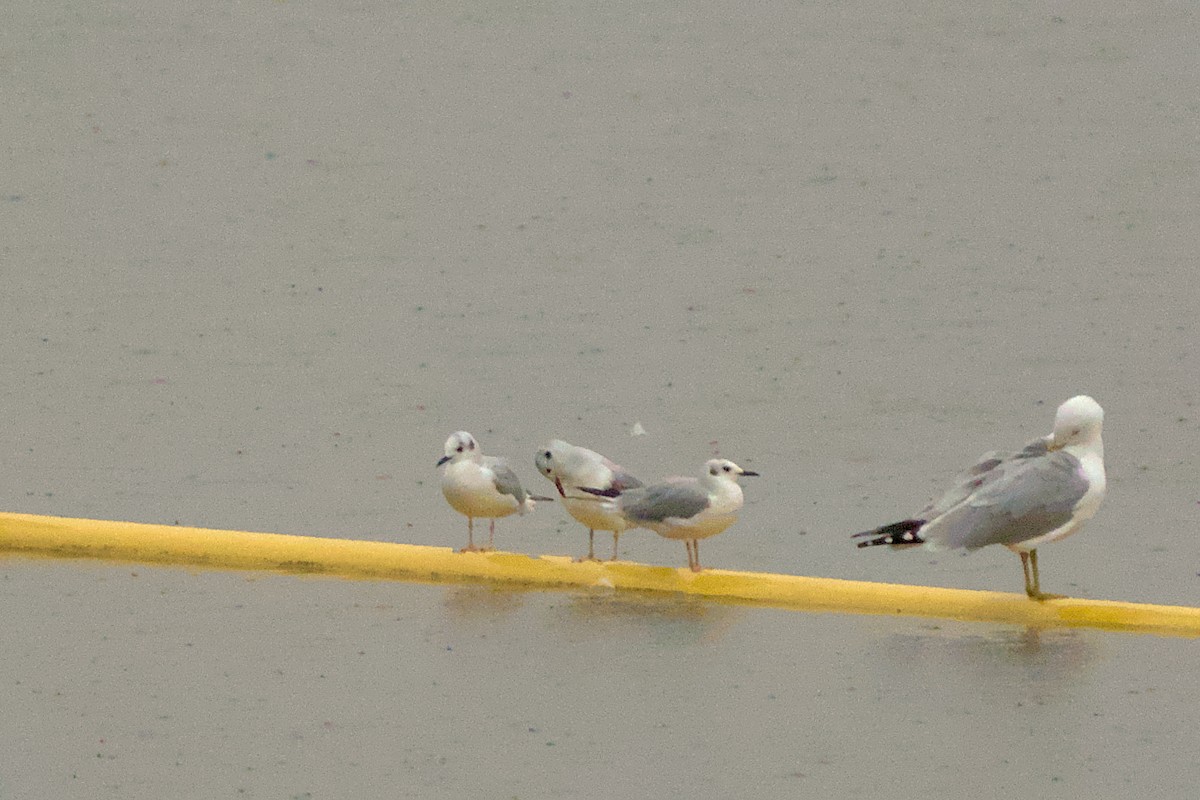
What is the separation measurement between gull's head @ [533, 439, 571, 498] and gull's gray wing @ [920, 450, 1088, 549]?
132 cm

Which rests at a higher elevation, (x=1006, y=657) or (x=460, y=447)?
(x=460, y=447)

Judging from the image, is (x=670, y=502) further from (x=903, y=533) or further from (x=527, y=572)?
(x=903, y=533)

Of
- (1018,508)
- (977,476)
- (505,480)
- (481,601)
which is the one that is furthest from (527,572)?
(1018,508)

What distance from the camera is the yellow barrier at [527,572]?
10.1m

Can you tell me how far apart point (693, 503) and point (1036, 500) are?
3.76ft

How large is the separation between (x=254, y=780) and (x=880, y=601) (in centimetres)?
234

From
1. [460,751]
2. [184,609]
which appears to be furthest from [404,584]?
[460,751]

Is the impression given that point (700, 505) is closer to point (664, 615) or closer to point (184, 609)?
point (664, 615)

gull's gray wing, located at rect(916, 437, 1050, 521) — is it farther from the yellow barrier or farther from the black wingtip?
the black wingtip

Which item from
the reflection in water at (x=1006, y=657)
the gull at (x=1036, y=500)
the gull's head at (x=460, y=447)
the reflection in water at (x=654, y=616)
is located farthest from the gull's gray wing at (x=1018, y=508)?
the gull's head at (x=460, y=447)

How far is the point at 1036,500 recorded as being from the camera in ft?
32.0

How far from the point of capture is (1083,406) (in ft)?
32.1

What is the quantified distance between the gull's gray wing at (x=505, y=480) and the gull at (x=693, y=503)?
0.46m

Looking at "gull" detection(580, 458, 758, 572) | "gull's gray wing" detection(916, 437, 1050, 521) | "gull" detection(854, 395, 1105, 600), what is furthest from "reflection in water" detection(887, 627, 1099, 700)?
"gull" detection(580, 458, 758, 572)
